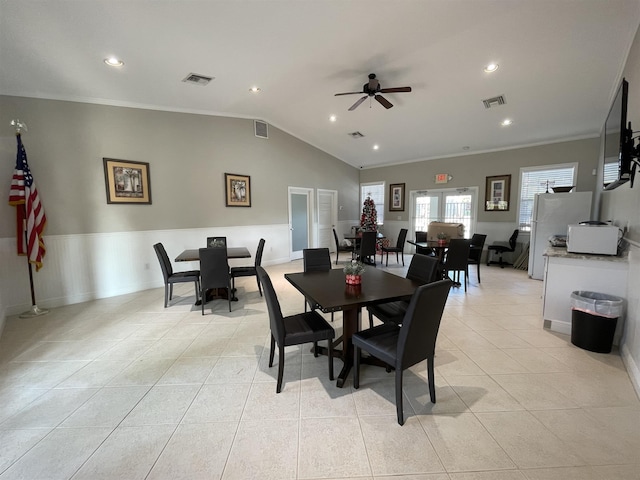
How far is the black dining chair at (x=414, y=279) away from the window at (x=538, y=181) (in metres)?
5.14

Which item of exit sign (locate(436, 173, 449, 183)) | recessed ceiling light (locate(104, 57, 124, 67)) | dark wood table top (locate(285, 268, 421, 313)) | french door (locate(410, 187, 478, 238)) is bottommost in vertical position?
dark wood table top (locate(285, 268, 421, 313))

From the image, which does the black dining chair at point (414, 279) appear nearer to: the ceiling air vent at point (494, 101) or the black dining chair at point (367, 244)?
the black dining chair at point (367, 244)

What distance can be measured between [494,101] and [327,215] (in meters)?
4.90

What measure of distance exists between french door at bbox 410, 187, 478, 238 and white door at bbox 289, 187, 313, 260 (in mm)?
3180

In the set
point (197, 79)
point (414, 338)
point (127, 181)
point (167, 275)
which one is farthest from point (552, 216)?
point (127, 181)

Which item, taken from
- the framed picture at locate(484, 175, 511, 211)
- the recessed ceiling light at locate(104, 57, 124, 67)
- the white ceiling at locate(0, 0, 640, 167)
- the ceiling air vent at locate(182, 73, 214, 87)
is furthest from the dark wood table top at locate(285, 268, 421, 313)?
the framed picture at locate(484, 175, 511, 211)

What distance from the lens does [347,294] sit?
2150mm

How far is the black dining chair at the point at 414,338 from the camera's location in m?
1.66

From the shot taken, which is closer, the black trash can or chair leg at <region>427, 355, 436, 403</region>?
chair leg at <region>427, 355, 436, 403</region>

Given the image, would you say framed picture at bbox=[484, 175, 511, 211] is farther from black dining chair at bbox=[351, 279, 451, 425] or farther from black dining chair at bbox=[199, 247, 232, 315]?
black dining chair at bbox=[199, 247, 232, 315]

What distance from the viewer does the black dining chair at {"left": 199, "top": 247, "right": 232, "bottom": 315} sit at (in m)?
3.55

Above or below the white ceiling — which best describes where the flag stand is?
below

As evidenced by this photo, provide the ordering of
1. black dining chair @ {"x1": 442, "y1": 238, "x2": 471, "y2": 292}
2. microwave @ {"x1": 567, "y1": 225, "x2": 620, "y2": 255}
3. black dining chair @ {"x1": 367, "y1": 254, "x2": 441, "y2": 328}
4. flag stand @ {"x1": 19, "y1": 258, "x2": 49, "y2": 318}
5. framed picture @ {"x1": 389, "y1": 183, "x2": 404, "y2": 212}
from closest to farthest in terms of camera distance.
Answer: black dining chair @ {"x1": 367, "y1": 254, "x2": 441, "y2": 328}, microwave @ {"x1": 567, "y1": 225, "x2": 620, "y2": 255}, flag stand @ {"x1": 19, "y1": 258, "x2": 49, "y2": 318}, black dining chair @ {"x1": 442, "y1": 238, "x2": 471, "y2": 292}, framed picture @ {"x1": 389, "y1": 183, "x2": 404, "y2": 212}

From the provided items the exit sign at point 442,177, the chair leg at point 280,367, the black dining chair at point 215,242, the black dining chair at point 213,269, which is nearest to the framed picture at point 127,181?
the black dining chair at point 215,242
